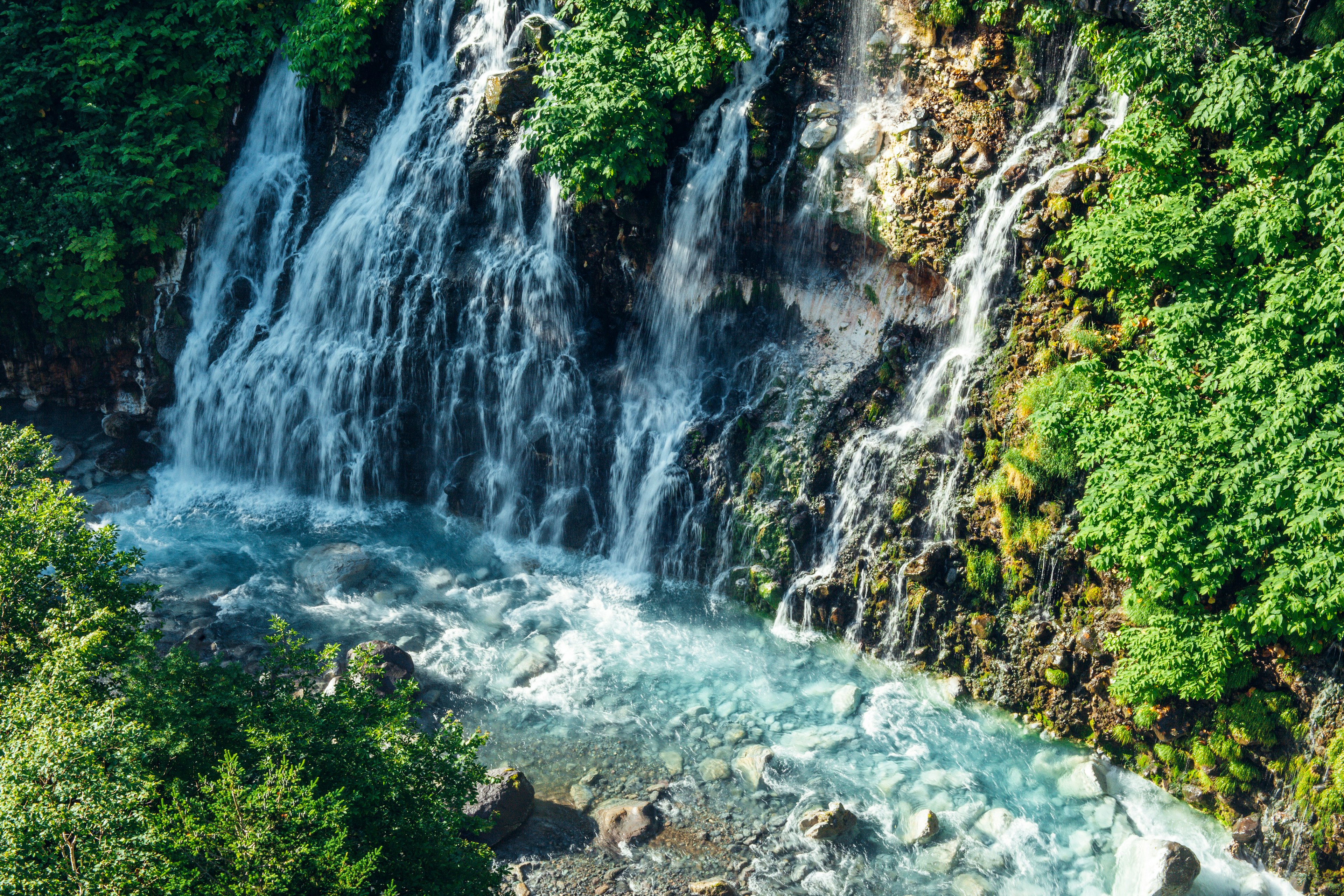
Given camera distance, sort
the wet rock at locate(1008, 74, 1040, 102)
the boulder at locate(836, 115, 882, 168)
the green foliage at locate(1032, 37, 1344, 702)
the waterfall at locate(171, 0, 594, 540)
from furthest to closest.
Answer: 1. the waterfall at locate(171, 0, 594, 540)
2. the boulder at locate(836, 115, 882, 168)
3. the wet rock at locate(1008, 74, 1040, 102)
4. the green foliage at locate(1032, 37, 1344, 702)

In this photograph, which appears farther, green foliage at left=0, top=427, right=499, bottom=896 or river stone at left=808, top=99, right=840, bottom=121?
river stone at left=808, top=99, right=840, bottom=121

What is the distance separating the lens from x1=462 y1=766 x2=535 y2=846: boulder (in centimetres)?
1159

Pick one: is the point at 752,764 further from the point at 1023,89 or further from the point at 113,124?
the point at 113,124

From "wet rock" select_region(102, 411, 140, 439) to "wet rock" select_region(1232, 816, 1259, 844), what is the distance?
71.0 feet

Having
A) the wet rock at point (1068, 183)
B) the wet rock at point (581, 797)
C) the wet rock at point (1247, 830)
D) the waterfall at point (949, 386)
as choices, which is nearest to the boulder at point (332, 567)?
the wet rock at point (581, 797)

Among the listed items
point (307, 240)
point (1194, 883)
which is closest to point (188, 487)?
point (307, 240)

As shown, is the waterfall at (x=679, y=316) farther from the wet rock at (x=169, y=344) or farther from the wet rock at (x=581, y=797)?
the wet rock at (x=169, y=344)

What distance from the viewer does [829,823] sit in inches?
465

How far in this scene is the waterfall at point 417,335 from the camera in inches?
728

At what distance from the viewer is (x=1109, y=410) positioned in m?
12.7

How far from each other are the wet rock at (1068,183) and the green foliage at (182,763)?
11.0 m

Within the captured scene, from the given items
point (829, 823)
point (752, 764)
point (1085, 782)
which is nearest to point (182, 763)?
point (752, 764)

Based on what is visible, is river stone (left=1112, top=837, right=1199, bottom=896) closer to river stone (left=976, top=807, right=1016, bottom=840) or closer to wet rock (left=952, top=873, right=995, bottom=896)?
river stone (left=976, top=807, right=1016, bottom=840)

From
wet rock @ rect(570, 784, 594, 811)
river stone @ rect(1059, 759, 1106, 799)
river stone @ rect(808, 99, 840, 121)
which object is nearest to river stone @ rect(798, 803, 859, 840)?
wet rock @ rect(570, 784, 594, 811)
